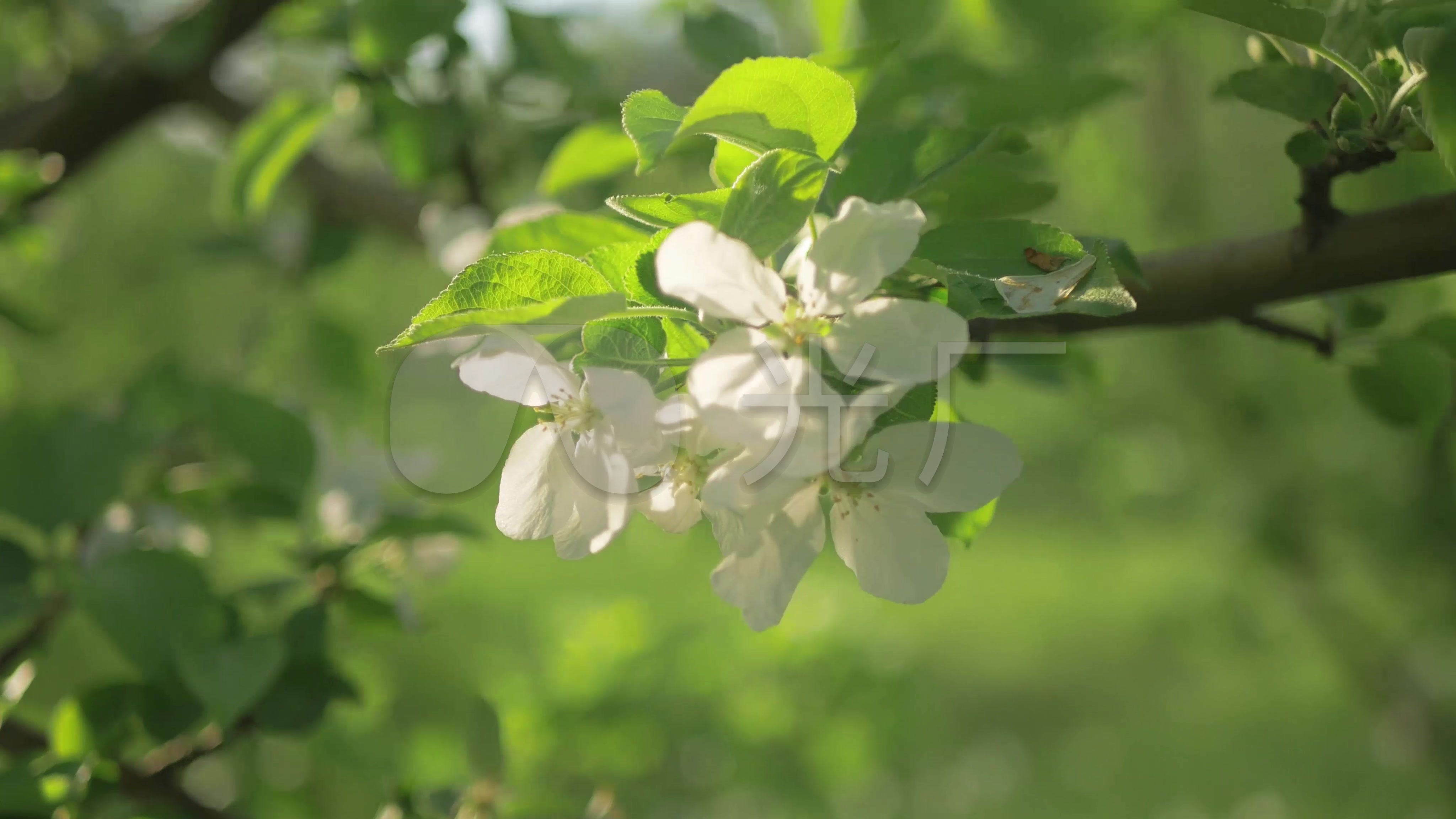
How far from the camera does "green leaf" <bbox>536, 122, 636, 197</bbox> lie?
57 cm

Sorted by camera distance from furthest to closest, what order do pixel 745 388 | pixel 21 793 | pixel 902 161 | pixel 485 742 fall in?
pixel 485 742 < pixel 21 793 < pixel 902 161 < pixel 745 388

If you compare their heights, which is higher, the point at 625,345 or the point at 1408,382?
the point at 625,345

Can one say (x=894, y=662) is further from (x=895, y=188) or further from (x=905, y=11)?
(x=895, y=188)

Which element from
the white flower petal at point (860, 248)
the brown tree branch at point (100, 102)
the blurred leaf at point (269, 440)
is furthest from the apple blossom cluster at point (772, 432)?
the brown tree branch at point (100, 102)

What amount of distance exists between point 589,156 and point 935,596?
5.36ft

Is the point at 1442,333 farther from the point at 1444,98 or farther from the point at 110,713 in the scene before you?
the point at 110,713

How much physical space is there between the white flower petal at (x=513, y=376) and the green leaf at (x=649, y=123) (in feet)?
0.23

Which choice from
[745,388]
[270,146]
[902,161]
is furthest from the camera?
[270,146]

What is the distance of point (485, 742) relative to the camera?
599 mm

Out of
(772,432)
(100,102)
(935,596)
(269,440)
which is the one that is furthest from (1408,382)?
(935,596)

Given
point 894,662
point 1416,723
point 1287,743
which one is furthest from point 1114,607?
point 894,662

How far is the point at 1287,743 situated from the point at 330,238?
2.79 metres

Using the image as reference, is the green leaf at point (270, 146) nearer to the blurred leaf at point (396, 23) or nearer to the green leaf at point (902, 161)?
the blurred leaf at point (396, 23)

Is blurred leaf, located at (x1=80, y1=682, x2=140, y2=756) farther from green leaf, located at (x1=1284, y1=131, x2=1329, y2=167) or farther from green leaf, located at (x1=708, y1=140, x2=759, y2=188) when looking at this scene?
green leaf, located at (x1=1284, y1=131, x2=1329, y2=167)
